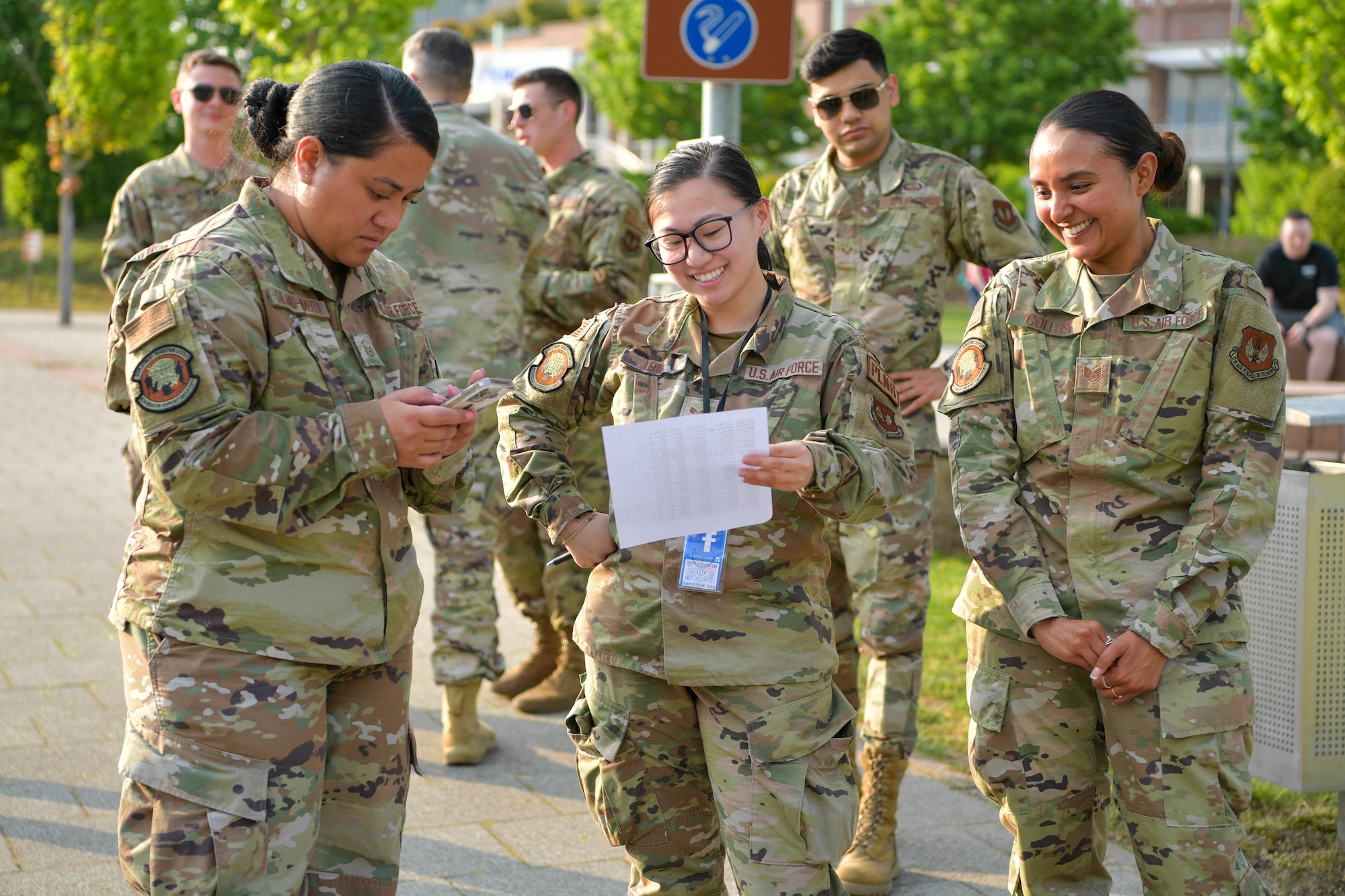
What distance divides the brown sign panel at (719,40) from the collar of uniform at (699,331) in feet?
7.08

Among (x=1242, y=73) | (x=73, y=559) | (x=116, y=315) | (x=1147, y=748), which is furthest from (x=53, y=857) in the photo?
(x=1242, y=73)

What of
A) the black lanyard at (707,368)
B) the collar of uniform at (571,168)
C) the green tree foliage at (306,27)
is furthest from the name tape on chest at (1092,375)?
the green tree foliage at (306,27)

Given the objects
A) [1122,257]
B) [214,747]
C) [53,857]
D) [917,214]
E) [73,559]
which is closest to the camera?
[214,747]

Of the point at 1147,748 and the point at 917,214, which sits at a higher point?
the point at 917,214

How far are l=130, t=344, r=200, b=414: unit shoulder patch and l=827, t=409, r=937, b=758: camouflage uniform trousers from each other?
87.2 inches

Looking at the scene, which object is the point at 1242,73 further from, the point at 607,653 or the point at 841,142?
the point at 607,653

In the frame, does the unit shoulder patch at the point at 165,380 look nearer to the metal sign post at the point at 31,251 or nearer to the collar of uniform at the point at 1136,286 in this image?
the collar of uniform at the point at 1136,286

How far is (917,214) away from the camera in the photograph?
14.0 ft

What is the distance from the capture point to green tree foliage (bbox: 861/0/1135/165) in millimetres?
36469

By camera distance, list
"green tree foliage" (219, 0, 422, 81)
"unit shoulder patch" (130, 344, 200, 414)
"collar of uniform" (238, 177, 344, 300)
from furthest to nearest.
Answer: "green tree foliage" (219, 0, 422, 81)
"collar of uniform" (238, 177, 344, 300)
"unit shoulder patch" (130, 344, 200, 414)

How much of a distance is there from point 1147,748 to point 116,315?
220 cm

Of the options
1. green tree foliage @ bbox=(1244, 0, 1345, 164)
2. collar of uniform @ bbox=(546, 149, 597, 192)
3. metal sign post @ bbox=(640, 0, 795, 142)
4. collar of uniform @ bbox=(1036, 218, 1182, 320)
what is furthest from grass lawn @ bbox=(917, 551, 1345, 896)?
green tree foliage @ bbox=(1244, 0, 1345, 164)

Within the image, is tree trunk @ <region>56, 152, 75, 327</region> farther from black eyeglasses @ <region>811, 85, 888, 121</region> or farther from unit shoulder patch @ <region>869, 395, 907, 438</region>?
unit shoulder patch @ <region>869, 395, 907, 438</region>

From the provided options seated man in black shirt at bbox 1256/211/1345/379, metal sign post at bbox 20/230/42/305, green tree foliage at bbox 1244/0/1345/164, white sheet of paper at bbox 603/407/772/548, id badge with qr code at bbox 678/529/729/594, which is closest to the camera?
white sheet of paper at bbox 603/407/772/548
